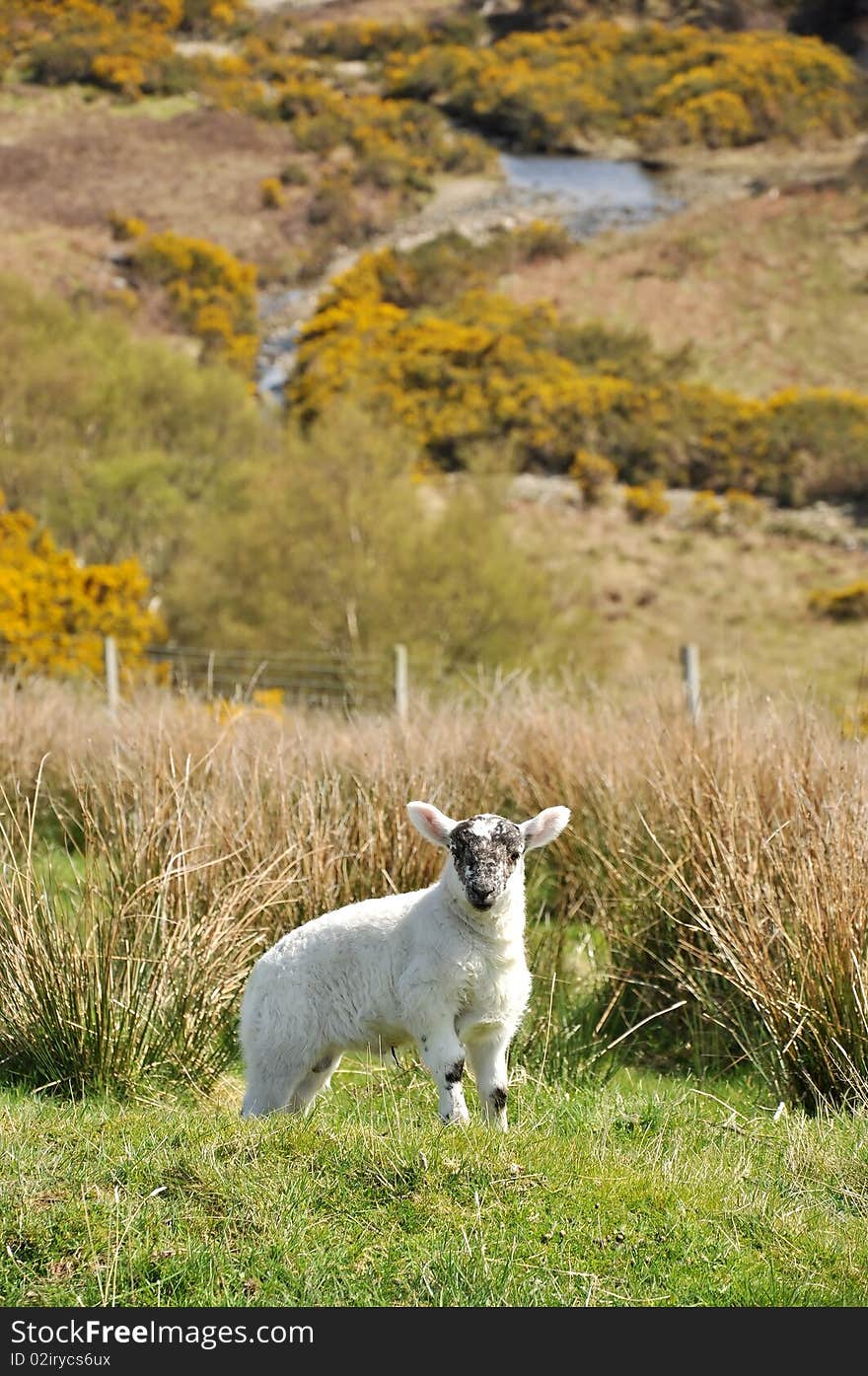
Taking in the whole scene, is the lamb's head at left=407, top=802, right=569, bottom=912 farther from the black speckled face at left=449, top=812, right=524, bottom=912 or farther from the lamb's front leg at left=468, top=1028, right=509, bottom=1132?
the lamb's front leg at left=468, top=1028, right=509, bottom=1132

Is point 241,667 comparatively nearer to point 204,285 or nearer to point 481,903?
point 481,903

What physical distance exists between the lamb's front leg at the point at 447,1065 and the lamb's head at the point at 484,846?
1.39 ft

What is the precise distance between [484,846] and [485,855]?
28 millimetres

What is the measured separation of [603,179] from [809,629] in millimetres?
36053

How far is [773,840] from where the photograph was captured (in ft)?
20.1

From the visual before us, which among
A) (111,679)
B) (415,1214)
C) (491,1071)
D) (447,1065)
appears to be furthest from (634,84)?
(415,1214)

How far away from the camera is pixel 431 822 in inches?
186

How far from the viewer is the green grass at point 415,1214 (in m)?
3.62

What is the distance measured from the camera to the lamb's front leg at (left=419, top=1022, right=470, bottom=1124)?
446 cm

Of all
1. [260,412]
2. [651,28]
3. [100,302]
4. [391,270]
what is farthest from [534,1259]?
[651,28]

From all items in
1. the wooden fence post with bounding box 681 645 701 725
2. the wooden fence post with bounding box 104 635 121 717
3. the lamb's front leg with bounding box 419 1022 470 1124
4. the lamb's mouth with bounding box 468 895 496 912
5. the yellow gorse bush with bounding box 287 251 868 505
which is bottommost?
the yellow gorse bush with bounding box 287 251 868 505

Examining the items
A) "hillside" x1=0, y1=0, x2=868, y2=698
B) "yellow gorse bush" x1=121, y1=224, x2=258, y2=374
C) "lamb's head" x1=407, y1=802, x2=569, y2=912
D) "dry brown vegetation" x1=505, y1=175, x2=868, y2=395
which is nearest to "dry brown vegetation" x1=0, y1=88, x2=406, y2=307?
"hillside" x1=0, y1=0, x2=868, y2=698

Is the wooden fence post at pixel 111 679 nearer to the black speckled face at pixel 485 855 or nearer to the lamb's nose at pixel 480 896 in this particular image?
the black speckled face at pixel 485 855

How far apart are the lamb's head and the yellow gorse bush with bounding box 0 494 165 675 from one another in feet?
57.5
